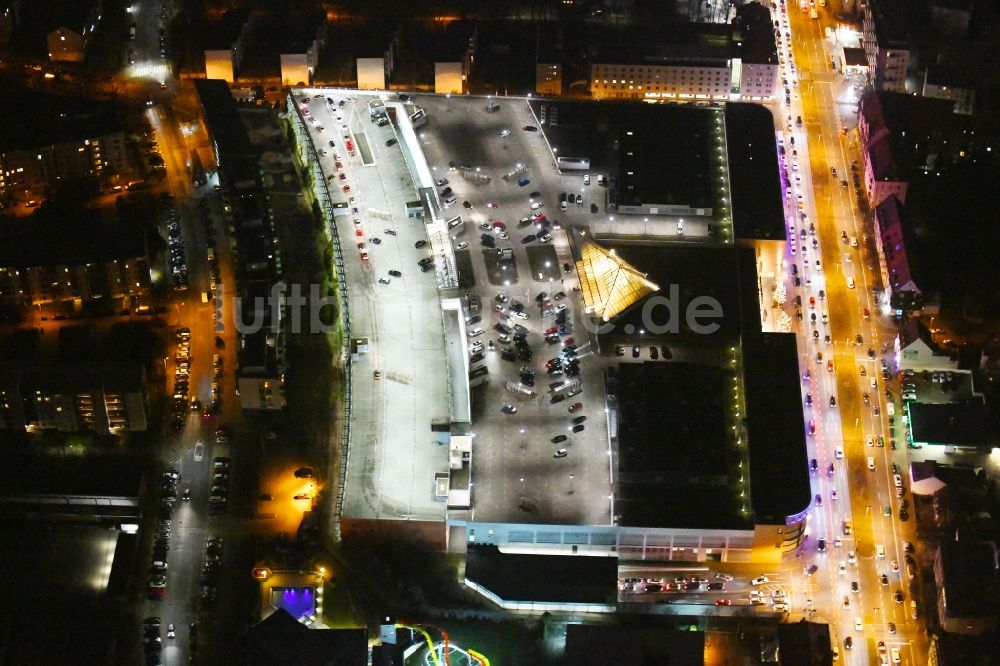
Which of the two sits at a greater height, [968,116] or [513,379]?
[968,116]

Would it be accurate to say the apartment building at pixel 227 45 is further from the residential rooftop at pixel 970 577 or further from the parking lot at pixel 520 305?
the residential rooftop at pixel 970 577

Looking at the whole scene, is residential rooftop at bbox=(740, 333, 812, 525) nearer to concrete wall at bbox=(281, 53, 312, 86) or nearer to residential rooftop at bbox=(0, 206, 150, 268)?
residential rooftop at bbox=(0, 206, 150, 268)

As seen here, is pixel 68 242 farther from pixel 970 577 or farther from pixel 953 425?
pixel 970 577

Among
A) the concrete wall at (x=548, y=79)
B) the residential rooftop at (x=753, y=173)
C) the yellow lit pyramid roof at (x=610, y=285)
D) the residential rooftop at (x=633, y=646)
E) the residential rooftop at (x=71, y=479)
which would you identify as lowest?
the residential rooftop at (x=633, y=646)

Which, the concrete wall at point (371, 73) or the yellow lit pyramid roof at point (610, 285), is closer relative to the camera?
the yellow lit pyramid roof at point (610, 285)

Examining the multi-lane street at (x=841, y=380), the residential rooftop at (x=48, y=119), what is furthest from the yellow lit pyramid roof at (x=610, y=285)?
the residential rooftop at (x=48, y=119)

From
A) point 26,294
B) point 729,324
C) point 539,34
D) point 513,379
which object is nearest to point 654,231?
point 729,324

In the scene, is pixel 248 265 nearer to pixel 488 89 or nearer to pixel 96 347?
pixel 96 347

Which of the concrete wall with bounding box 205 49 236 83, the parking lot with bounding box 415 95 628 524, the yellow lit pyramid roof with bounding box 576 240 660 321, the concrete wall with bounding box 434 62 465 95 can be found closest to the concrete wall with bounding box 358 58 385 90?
the concrete wall with bounding box 434 62 465 95
